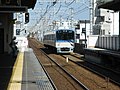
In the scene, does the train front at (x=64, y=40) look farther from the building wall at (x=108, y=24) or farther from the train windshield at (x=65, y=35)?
the building wall at (x=108, y=24)

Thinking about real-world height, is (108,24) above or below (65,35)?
above

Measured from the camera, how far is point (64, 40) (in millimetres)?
40781

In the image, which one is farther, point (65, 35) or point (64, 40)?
point (65, 35)

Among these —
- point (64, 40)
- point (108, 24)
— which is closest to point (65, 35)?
point (64, 40)

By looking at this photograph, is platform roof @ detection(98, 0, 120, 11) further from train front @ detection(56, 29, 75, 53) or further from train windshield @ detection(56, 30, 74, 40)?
train windshield @ detection(56, 30, 74, 40)

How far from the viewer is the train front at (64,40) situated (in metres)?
40.4

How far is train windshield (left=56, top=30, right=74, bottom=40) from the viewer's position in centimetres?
4073

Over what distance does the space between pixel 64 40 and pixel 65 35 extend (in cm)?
59

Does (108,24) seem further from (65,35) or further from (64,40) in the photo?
(64,40)

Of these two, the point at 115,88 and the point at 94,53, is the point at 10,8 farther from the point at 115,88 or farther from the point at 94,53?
the point at 94,53

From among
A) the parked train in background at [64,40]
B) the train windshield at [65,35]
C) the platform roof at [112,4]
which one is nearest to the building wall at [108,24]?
the train windshield at [65,35]

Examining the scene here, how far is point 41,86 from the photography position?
14.3 meters

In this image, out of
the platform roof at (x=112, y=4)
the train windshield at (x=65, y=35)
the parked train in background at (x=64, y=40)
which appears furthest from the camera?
the train windshield at (x=65, y=35)

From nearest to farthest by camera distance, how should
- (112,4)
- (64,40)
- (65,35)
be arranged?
(112,4)
(64,40)
(65,35)
